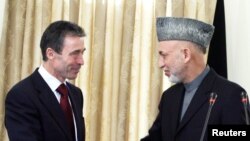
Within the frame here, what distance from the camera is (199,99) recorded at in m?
2.20

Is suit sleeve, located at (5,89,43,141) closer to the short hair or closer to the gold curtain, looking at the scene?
the short hair

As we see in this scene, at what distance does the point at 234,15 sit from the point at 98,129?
154 centimetres

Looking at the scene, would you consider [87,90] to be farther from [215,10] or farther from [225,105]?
[225,105]

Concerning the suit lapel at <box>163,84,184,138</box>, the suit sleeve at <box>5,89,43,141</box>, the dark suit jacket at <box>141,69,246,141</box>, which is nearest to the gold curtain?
the suit lapel at <box>163,84,184,138</box>

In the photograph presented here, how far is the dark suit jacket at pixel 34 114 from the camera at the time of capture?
2.19 meters

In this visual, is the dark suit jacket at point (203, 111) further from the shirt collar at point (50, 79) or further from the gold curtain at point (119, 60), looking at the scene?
the gold curtain at point (119, 60)

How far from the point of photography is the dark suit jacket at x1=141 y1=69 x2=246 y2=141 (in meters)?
2.09

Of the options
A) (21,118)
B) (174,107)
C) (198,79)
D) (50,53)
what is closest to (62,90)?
(50,53)

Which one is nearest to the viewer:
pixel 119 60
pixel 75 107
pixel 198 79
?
pixel 198 79

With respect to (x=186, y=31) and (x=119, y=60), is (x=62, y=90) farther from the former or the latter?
(x=119, y=60)

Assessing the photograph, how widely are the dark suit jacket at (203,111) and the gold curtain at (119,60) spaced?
125 cm

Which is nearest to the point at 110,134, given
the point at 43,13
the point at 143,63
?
the point at 143,63

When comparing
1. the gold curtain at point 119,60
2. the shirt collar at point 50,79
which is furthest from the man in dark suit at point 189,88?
the gold curtain at point 119,60

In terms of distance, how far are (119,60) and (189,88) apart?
1364 mm
